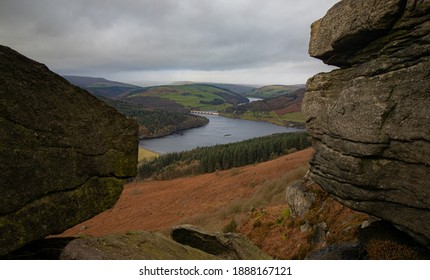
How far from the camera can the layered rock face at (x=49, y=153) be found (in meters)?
7.91

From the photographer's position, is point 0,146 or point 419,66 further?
point 419,66

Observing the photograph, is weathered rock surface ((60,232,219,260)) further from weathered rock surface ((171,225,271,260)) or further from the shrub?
the shrub

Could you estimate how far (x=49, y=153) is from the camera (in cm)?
862

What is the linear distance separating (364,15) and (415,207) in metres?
6.76

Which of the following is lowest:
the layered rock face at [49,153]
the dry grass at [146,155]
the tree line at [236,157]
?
the dry grass at [146,155]

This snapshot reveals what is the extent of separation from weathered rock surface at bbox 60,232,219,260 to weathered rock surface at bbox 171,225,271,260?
1.90m

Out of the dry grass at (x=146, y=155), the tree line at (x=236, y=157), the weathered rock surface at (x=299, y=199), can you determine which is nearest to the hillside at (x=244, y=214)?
the weathered rock surface at (x=299, y=199)

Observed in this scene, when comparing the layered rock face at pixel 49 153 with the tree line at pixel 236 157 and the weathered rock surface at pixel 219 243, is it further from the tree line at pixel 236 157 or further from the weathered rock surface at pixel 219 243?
the tree line at pixel 236 157

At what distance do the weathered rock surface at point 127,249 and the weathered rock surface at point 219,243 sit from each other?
1895 millimetres

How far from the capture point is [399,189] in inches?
403

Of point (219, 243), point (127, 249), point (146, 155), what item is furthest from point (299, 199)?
point (146, 155)

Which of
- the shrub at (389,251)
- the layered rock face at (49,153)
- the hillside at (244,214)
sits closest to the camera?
the layered rock face at (49,153)
